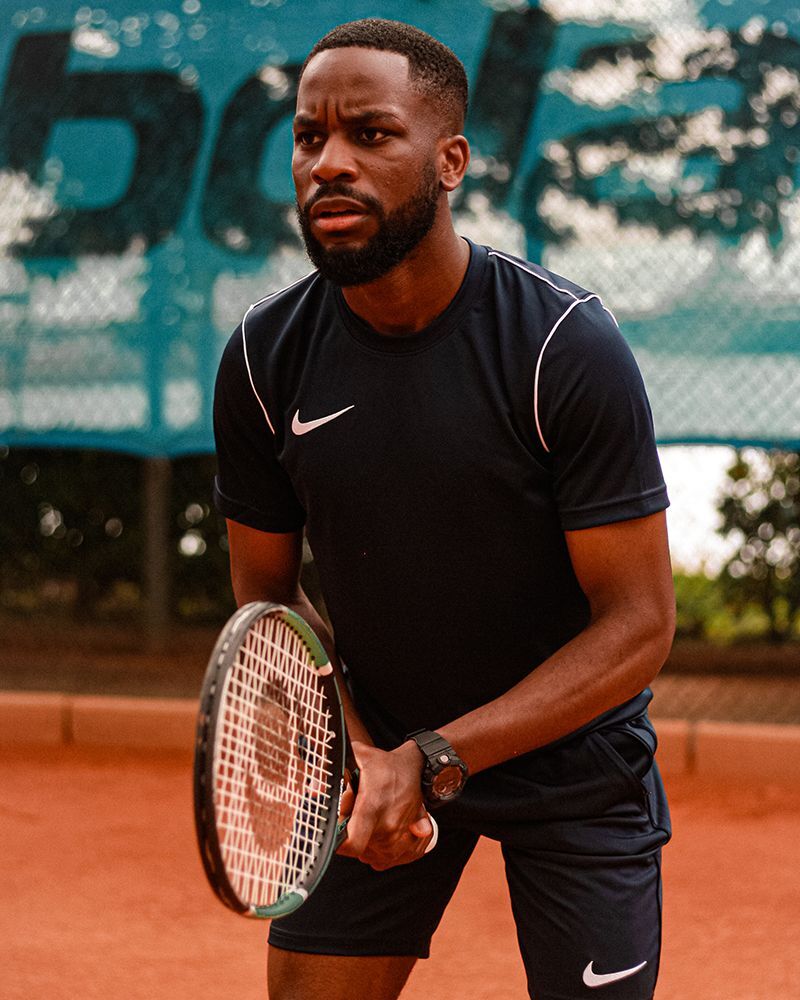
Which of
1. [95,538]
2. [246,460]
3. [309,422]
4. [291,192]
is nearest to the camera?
[309,422]

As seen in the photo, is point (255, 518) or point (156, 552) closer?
point (255, 518)

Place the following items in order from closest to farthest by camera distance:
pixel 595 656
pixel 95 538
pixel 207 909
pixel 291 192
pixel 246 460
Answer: pixel 595 656, pixel 246 460, pixel 207 909, pixel 291 192, pixel 95 538

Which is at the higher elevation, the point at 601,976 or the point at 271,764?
the point at 271,764

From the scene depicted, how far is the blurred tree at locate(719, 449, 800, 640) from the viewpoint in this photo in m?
6.76

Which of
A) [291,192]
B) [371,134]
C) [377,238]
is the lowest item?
[291,192]

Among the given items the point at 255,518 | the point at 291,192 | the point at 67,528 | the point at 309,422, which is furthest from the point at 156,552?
the point at 309,422

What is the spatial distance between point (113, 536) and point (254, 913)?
5588 millimetres

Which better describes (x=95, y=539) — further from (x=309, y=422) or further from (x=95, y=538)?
(x=309, y=422)

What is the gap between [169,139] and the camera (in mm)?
6164

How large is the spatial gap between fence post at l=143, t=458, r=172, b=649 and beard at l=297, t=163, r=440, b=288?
15.0 feet

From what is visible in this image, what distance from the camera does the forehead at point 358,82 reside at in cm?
229

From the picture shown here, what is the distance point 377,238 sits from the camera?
2299 millimetres

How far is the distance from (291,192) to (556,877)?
4.02m

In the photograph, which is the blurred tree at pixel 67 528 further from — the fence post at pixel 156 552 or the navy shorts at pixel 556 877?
the navy shorts at pixel 556 877
